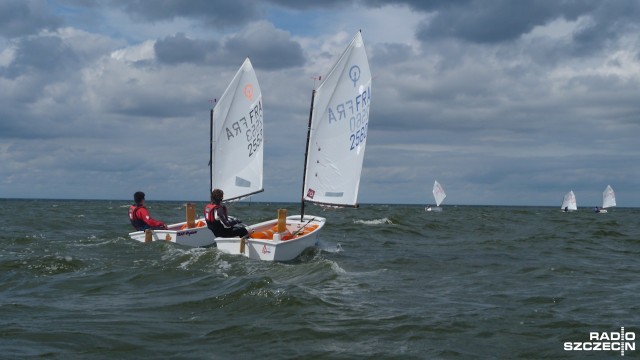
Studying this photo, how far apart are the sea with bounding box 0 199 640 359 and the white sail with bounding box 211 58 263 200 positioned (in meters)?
4.89

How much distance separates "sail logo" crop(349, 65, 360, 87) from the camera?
18.2 m

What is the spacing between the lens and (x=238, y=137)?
23.0m

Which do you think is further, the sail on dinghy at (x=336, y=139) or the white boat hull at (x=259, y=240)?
the sail on dinghy at (x=336, y=139)

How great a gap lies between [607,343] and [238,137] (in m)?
16.0

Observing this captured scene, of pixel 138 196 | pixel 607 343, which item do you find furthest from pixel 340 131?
pixel 607 343

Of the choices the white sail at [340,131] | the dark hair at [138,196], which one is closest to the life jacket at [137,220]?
the dark hair at [138,196]

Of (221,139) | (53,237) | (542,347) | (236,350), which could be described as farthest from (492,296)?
(53,237)

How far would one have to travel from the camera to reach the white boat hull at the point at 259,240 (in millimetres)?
16031

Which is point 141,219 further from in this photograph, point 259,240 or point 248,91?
point 248,91

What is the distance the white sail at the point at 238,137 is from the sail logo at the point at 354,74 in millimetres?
5825

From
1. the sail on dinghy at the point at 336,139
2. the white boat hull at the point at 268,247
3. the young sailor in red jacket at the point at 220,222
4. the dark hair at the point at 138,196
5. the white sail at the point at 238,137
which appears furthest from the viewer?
the white sail at the point at 238,137

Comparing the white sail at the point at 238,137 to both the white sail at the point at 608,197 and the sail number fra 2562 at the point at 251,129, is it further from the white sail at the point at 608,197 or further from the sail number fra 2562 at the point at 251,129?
the white sail at the point at 608,197

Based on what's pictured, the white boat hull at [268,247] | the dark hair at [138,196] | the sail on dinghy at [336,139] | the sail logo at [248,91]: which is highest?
the sail logo at [248,91]

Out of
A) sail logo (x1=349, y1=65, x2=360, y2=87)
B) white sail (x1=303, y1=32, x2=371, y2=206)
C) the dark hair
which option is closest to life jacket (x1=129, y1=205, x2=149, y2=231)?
the dark hair
